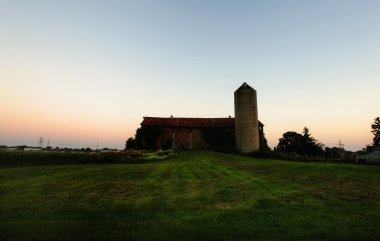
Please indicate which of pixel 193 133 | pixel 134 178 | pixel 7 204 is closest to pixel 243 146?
pixel 193 133

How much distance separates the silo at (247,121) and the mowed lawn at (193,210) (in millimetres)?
29299

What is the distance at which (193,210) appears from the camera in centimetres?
988

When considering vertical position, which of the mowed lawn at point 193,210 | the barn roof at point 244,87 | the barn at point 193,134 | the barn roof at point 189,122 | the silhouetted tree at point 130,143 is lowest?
the mowed lawn at point 193,210

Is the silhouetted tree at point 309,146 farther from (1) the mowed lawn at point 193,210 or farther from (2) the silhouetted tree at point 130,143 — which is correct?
(1) the mowed lawn at point 193,210

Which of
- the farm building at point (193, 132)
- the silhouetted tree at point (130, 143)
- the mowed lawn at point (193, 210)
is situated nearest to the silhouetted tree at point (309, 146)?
the farm building at point (193, 132)

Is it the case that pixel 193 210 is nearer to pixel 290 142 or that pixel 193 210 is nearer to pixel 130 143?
pixel 130 143

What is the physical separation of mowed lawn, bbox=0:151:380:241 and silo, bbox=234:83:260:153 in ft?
96.1

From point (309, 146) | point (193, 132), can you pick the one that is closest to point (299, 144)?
point (309, 146)

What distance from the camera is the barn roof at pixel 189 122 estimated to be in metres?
54.2

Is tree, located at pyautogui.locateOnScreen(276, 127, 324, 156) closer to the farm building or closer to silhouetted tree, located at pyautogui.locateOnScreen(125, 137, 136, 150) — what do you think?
the farm building

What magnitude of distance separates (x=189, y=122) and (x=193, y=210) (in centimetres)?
4571

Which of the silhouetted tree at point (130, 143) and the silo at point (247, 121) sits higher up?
the silo at point (247, 121)

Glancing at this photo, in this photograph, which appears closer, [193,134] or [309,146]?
[193,134]

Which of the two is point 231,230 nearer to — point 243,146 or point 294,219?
point 294,219
